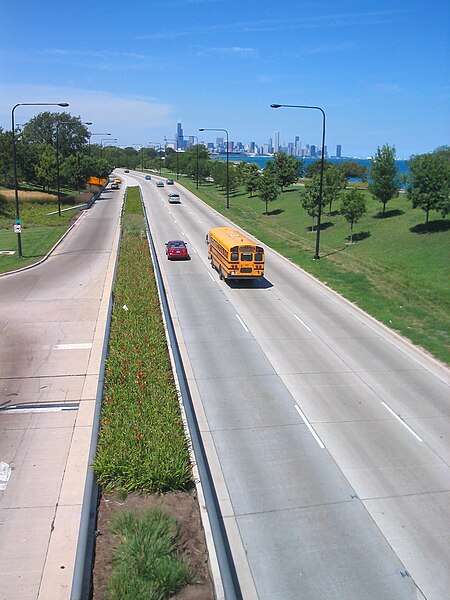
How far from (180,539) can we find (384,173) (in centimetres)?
4111

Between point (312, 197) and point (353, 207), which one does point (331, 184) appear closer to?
point (312, 197)

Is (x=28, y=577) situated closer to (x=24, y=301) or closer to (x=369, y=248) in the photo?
(x=24, y=301)

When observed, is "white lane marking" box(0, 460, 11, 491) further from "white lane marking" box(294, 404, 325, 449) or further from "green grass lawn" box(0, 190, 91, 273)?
"green grass lawn" box(0, 190, 91, 273)

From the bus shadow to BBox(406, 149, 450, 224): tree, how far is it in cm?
1460

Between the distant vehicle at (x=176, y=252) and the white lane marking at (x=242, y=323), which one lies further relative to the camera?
the distant vehicle at (x=176, y=252)

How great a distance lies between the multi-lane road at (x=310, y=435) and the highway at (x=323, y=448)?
3cm

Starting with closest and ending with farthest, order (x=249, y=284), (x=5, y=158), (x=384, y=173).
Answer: (x=249, y=284)
(x=384, y=173)
(x=5, y=158)

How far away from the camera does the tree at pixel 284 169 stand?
73.6 metres

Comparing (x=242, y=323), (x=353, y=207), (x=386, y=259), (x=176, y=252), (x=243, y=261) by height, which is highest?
(x=353, y=207)

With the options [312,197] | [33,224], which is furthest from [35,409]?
[33,224]

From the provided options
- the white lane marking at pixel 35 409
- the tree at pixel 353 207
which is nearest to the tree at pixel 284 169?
the tree at pixel 353 207

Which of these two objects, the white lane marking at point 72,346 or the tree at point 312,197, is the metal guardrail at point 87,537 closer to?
the white lane marking at point 72,346

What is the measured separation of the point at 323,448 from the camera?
1305 cm

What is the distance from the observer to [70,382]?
16.9m
